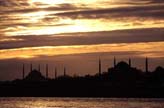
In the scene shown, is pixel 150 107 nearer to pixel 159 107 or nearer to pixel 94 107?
pixel 159 107

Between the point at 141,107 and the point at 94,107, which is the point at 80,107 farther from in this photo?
the point at 141,107

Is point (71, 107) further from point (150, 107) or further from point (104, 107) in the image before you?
point (150, 107)

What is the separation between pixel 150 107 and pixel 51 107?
17705mm

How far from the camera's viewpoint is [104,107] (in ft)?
416

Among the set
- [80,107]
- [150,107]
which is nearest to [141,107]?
[150,107]

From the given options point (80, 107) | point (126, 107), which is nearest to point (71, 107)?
point (80, 107)

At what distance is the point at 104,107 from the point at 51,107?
31.3ft

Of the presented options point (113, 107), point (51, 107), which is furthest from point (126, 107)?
point (51, 107)

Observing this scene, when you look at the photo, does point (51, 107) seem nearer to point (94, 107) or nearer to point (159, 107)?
point (94, 107)

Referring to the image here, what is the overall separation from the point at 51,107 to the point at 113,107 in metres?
11.1

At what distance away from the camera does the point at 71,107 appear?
126 metres

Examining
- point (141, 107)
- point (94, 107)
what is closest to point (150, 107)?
point (141, 107)

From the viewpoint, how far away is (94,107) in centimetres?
12538

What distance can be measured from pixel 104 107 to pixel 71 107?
5868 millimetres
